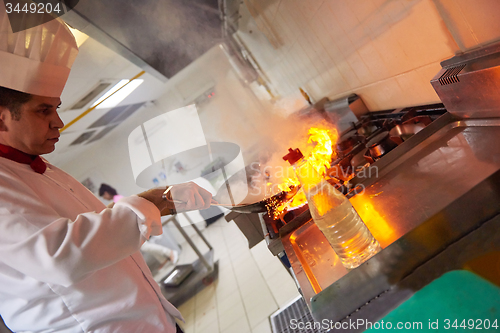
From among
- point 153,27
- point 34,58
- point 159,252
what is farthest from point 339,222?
point 159,252

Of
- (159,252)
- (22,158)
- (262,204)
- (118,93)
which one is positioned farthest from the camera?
(159,252)

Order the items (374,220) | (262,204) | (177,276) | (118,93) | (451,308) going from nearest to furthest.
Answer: (451,308)
(374,220)
(262,204)
(118,93)
(177,276)

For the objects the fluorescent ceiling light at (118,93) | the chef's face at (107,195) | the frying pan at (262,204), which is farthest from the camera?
the chef's face at (107,195)

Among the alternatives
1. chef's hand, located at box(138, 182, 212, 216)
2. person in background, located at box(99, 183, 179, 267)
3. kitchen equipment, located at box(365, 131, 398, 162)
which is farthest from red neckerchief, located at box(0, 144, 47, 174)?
person in background, located at box(99, 183, 179, 267)

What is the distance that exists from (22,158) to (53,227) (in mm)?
466

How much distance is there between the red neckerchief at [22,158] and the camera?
990mm

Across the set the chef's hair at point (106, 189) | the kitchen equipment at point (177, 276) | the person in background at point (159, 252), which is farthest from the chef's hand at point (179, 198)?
the chef's hair at point (106, 189)

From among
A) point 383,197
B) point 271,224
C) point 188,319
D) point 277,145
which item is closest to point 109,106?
point 277,145

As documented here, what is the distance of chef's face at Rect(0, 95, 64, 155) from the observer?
93 centimetres

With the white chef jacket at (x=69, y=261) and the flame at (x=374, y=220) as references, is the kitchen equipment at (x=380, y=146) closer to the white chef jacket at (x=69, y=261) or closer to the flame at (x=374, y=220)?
the flame at (x=374, y=220)

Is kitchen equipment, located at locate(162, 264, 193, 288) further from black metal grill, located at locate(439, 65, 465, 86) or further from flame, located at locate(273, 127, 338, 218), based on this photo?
black metal grill, located at locate(439, 65, 465, 86)

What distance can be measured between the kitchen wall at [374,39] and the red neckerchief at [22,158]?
5.17 ft

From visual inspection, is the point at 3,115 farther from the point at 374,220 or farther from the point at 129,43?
the point at 374,220

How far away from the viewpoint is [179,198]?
973 mm
